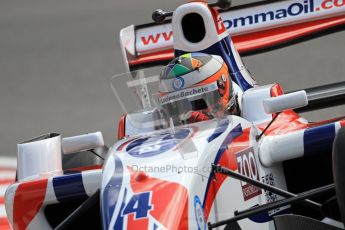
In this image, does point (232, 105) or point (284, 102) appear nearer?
point (284, 102)

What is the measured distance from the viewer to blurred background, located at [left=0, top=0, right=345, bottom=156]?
26.7 ft

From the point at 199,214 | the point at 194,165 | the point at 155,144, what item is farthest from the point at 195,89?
the point at 199,214

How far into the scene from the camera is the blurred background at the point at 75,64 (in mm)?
8148

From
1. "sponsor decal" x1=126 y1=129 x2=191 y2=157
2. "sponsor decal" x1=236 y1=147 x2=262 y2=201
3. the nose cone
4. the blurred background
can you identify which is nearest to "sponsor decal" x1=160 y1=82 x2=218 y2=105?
"sponsor decal" x1=126 y1=129 x2=191 y2=157

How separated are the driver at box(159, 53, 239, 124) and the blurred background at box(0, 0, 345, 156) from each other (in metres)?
3.30

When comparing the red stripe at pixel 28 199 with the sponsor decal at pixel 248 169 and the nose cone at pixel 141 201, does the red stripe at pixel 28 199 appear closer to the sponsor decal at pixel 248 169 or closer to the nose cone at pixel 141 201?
the nose cone at pixel 141 201

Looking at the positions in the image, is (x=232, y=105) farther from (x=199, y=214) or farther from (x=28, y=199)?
(x=199, y=214)

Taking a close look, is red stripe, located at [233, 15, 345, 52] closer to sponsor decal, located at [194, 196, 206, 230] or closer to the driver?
the driver

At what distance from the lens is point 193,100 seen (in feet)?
13.8

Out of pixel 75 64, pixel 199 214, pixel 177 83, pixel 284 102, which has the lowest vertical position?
pixel 75 64

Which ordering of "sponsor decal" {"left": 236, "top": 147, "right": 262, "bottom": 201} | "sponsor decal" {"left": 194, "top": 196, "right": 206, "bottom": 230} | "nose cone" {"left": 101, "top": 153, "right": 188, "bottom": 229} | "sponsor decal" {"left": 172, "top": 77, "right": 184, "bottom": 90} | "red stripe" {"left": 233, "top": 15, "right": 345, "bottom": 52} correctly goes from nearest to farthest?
"nose cone" {"left": 101, "top": 153, "right": 188, "bottom": 229} < "sponsor decal" {"left": 194, "top": 196, "right": 206, "bottom": 230} < "sponsor decal" {"left": 236, "top": 147, "right": 262, "bottom": 201} < "sponsor decal" {"left": 172, "top": 77, "right": 184, "bottom": 90} < "red stripe" {"left": 233, "top": 15, "right": 345, "bottom": 52}

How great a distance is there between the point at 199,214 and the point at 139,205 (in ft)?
0.86

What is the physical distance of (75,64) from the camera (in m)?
9.13

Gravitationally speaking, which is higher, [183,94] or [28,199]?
[183,94]
